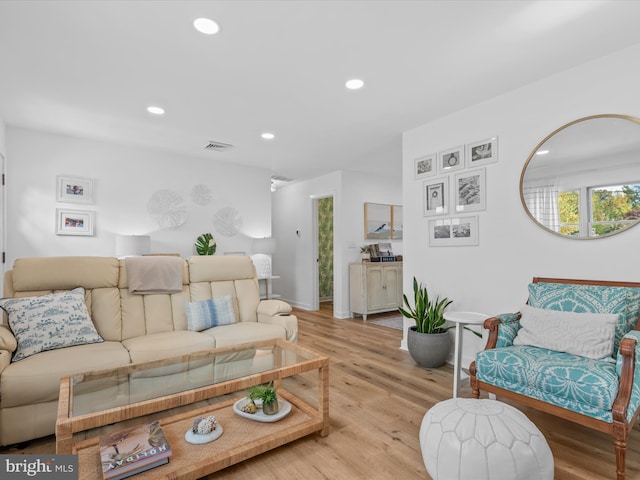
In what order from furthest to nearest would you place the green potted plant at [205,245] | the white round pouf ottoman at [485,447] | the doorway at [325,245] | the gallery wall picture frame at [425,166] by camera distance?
the doorway at [325,245], the green potted plant at [205,245], the gallery wall picture frame at [425,166], the white round pouf ottoman at [485,447]

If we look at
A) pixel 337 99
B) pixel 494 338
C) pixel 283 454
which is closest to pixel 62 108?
pixel 337 99

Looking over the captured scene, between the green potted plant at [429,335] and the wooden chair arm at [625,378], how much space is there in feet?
4.95

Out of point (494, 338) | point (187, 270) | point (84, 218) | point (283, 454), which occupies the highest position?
point (84, 218)

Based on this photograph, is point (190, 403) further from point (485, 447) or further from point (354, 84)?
point (354, 84)

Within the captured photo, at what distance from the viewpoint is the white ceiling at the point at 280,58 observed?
1927mm

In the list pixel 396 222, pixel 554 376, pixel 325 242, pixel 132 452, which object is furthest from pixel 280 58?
pixel 325 242

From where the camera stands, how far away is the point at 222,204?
5.09m

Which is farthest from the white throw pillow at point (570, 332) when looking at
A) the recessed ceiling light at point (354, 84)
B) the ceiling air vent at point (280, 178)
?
the ceiling air vent at point (280, 178)

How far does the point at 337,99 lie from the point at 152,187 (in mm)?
2825

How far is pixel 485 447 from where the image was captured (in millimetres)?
1361

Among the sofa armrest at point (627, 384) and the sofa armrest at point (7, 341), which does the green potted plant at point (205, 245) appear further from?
the sofa armrest at point (627, 384)

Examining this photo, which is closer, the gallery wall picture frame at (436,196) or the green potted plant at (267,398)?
the green potted plant at (267,398)

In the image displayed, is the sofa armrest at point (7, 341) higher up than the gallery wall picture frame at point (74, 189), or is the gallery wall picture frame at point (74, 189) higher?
the gallery wall picture frame at point (74, 189)

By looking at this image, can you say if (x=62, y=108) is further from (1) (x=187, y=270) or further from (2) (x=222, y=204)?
(2) (x=222, y=204)
